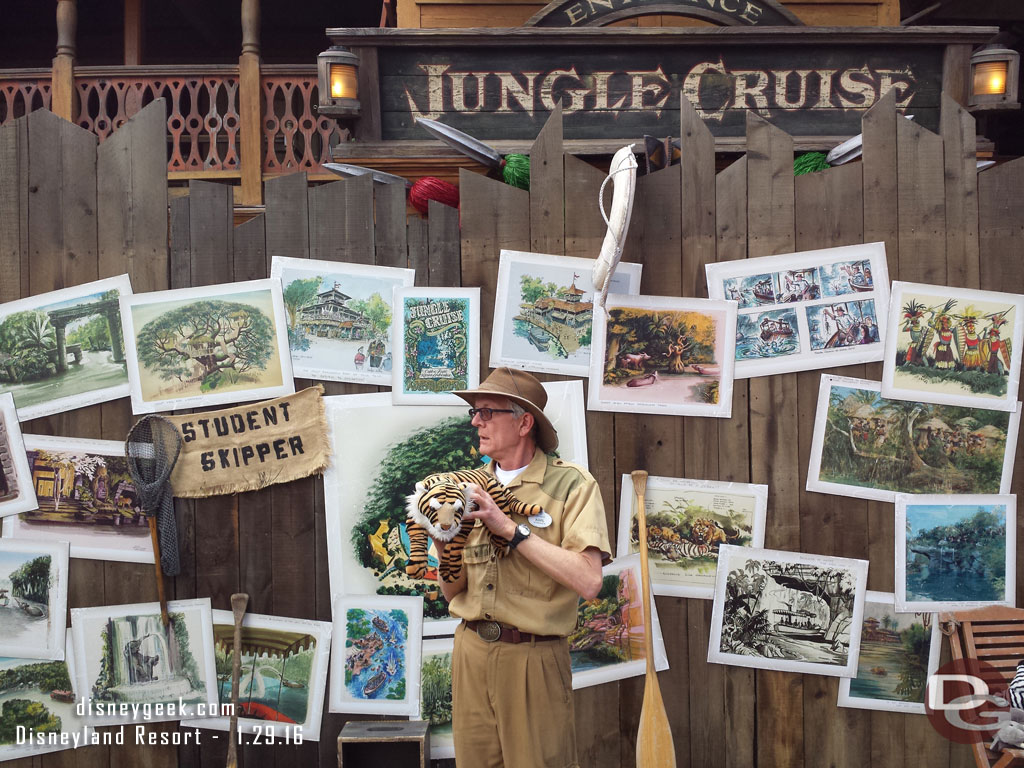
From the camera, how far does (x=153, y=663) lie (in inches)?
172

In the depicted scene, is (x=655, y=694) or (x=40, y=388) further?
(x=40, y=388)

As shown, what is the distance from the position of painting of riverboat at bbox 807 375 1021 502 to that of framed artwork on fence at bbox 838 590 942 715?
1.89ft

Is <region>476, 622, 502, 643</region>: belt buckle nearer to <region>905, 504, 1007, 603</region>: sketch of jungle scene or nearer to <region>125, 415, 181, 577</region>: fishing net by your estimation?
<region>125, 415, 181, 577</region>: fishing net

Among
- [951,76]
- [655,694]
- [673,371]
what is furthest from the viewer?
[951,76]

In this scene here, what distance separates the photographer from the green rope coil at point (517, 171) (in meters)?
4.71

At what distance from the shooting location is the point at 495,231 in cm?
446

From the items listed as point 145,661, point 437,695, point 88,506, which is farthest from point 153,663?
point 437,695

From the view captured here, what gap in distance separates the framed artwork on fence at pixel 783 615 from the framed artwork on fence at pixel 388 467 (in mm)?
942

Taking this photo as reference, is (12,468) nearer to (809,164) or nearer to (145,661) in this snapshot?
(145,661)

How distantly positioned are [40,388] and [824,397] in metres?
3.81

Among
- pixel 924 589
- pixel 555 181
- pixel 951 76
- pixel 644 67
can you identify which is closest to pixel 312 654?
pixel 555 181

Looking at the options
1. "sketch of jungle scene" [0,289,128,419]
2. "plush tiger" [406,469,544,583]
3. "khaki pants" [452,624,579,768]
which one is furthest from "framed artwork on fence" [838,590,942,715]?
"sketch of jungle scene" [0,289,128,419]

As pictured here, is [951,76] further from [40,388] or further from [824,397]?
[40,388]

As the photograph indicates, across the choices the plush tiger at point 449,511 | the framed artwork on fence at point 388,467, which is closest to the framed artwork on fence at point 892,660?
the framed artwork on fence at point 388,467
